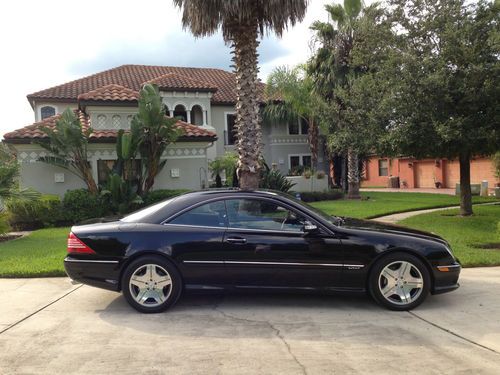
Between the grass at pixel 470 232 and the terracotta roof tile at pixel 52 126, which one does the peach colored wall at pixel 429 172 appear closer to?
the grass at pixel 470 232

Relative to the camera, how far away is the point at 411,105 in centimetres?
1256

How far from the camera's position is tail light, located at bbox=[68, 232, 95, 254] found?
18.5 ft

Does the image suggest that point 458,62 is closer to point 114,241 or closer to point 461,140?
point 461,140

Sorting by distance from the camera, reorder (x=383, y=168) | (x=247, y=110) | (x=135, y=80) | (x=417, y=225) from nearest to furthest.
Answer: (x=247, y=110)
(x=417, y=225)
(x=135, y=80)
(x=383, y=168)

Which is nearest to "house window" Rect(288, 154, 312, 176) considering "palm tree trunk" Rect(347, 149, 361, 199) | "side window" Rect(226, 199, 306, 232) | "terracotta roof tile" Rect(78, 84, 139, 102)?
"palm tree trunk" Rect(347, 149, 361, 199)

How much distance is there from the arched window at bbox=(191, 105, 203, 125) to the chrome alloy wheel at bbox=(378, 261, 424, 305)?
21754 mm

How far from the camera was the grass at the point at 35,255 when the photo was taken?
7.73 metres

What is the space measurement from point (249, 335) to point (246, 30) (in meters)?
8.80

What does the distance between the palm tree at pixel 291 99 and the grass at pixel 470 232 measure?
11.0 m

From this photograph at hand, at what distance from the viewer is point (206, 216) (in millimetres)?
5738

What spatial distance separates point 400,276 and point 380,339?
1152mm

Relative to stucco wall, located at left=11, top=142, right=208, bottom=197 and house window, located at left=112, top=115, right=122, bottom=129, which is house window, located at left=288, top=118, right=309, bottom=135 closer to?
stucco wall, located at left=11, top=142, right=208, bottom=197

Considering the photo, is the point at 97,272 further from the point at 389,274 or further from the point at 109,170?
the point at 109,170

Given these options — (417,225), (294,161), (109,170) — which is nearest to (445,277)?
(417,225)
